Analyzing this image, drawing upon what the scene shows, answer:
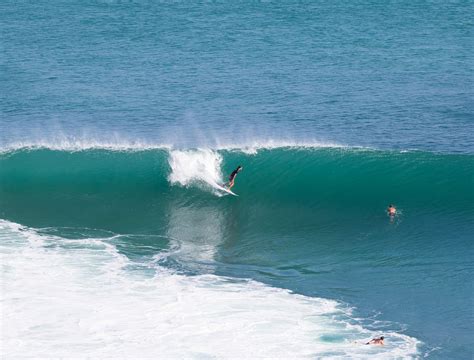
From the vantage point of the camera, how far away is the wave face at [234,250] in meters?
25.9

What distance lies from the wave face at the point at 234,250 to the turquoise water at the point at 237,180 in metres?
0.08

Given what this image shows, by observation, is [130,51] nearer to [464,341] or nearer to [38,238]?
[38,238]

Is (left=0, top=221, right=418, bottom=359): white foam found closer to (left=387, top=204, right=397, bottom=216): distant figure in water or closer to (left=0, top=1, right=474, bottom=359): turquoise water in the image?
(left=0, top=1, right=474, bottom=359): turquoise water

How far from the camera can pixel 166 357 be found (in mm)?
24906

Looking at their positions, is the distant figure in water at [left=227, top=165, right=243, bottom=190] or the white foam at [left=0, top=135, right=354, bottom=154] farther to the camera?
the white foam at [left=0, top=135, right=354, bottom=154]

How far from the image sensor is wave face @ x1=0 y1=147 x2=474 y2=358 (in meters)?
25.9

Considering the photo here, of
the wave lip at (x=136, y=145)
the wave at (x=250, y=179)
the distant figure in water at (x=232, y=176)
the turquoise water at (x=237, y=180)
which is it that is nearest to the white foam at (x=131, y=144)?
the wave lip at (x=136, y=145)

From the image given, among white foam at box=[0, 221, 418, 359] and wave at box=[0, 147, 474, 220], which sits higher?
wave at box=[0, 147, 474, 220]

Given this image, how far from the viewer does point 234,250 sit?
103ft

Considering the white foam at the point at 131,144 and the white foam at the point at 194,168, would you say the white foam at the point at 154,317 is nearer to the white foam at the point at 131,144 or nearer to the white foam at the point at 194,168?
the white foam at the point at 194,168

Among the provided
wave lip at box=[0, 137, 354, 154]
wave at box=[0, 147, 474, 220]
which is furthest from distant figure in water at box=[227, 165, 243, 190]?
wave lip at box=[0, 137, 354, 154]

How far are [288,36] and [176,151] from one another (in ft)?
52.2

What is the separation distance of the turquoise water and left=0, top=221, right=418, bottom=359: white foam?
7cm

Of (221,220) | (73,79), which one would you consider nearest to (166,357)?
(221,220)
